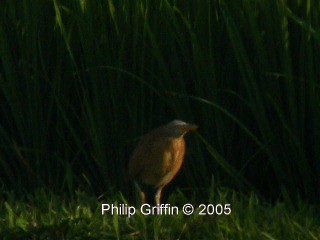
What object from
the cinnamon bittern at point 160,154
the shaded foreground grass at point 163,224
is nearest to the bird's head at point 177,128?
the cinnamon bittern at point 160,154

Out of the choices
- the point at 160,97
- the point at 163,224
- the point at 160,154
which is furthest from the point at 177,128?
the point at 160,97

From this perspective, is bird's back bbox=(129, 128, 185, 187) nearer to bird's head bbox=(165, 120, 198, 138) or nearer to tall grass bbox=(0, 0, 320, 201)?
bird's head bbox=(165, 120, 198, 138)

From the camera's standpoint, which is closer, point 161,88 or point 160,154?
point 160,154

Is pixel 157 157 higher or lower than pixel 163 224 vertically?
higher

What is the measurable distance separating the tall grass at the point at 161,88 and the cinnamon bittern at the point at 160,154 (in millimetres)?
277

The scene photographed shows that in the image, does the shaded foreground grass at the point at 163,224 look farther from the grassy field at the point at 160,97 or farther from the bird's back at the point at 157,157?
the bird's back at the point at 157,157

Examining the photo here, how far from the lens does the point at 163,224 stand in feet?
12.6

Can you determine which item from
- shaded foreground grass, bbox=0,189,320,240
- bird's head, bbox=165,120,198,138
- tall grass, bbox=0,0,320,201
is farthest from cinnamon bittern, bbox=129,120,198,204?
tall grass, bbox=0,0,320,201

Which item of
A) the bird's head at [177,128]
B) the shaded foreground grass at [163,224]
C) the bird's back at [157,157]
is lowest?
the shaded foreground grass at [163,224]

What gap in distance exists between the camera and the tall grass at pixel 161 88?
436 cm

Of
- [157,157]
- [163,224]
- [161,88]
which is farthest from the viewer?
[161,88]

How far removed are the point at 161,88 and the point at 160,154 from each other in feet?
2.04

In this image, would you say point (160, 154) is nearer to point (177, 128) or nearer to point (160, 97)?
point (177, 128)

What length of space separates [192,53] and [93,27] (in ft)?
1.45
